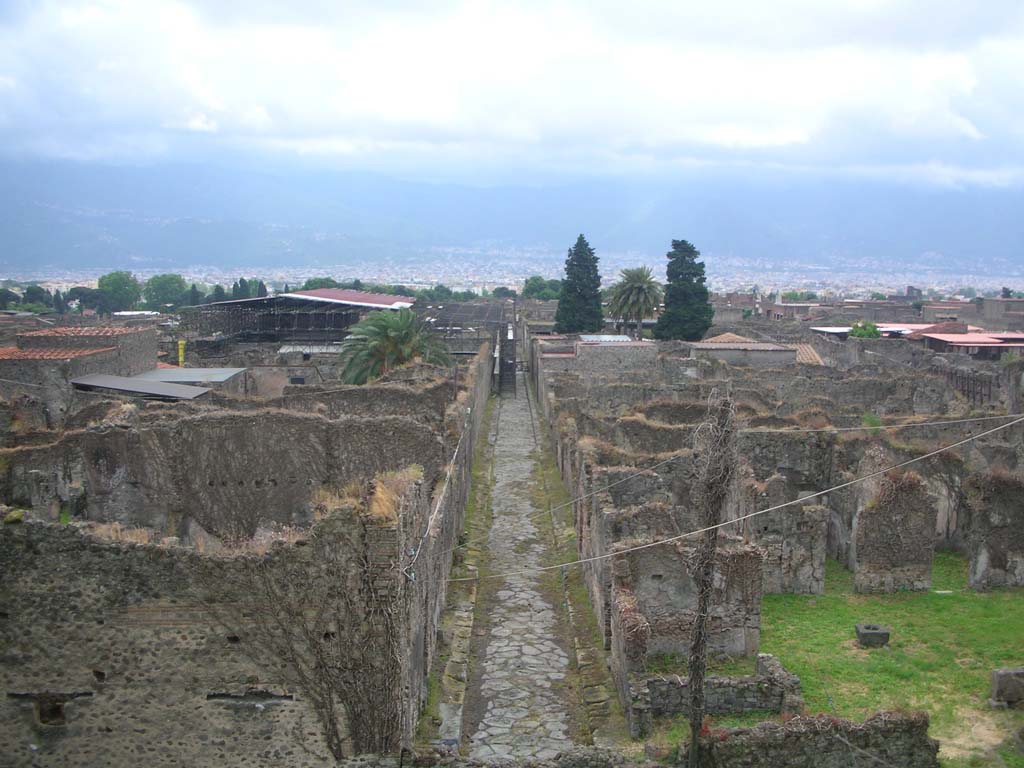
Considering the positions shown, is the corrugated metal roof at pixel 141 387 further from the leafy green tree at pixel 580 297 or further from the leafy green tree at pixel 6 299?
the leafy green tree at pixel 6 299

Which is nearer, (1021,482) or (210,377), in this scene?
(1021,482)

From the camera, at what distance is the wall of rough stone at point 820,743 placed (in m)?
9.55

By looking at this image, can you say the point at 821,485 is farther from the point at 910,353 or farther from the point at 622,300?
the point at 622,300

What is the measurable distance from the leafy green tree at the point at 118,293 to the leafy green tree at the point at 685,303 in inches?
3473

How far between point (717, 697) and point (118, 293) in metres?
134

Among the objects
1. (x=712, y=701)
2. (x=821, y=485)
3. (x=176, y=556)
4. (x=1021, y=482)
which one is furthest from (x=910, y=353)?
(x=176, y=556)

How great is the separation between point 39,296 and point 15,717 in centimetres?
13394

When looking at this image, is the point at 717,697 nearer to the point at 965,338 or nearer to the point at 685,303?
the point at 965,338

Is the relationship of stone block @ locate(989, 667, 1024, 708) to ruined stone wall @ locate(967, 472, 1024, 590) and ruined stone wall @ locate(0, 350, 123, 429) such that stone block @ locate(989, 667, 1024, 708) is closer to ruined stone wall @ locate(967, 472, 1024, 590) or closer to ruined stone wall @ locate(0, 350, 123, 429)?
ruined stone wall @ locate(967, 472, 1024, 590)

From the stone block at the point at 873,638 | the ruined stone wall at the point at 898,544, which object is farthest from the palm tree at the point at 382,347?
the stone block at the point at 873,638

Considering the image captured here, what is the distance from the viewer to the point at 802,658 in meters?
14.6

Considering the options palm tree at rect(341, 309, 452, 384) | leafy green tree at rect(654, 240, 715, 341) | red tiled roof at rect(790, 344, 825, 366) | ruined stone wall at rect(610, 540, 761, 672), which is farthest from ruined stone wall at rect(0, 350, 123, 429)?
leafy green tree at rect(654, 240, 715, 341)

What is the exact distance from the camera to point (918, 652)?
48.9ft

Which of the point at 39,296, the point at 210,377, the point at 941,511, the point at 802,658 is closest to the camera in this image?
the point at 802,658
